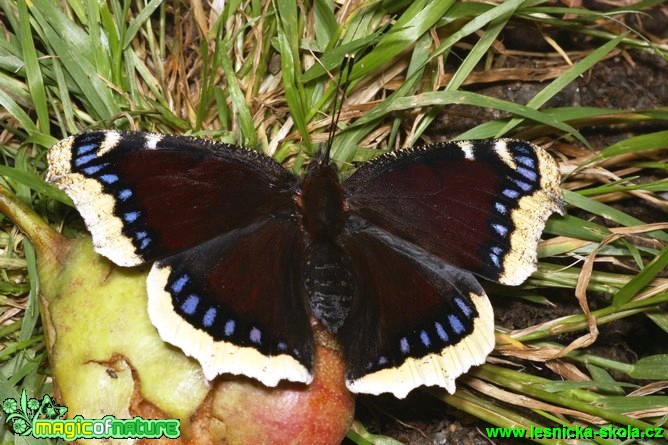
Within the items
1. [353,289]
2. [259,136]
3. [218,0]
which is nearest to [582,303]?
[353,289]

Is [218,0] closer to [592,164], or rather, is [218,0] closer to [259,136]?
[259,136]

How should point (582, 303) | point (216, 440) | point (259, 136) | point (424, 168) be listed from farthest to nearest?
1. point (259, 136)
2. point (582, 303)
3. point (424, 168)
4. point (216, 440)

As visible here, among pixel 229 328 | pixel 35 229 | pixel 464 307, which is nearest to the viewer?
pixel 229 328

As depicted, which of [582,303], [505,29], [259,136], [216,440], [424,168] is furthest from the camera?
[505,29]

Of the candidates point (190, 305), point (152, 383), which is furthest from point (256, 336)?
point (152, 383)

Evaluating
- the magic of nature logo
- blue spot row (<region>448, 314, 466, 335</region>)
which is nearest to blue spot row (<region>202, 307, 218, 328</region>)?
the magic of nature logo

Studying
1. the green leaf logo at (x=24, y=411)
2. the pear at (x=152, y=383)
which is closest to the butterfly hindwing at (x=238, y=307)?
the pear at (x=152, y=383)

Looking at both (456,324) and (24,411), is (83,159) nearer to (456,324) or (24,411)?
(24,411)
